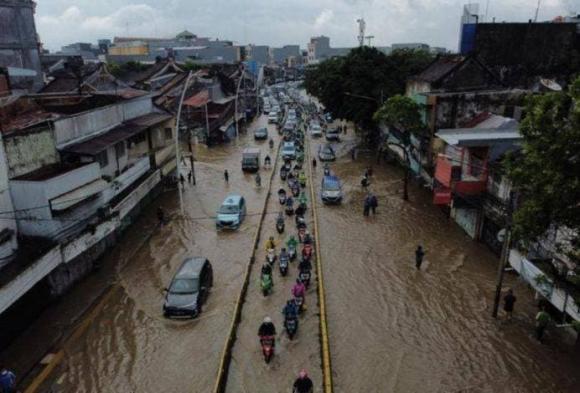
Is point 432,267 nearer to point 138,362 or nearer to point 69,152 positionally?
point 138,362

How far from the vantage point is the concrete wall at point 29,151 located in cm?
1853

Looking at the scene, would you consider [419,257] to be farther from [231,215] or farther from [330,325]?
[231,215]

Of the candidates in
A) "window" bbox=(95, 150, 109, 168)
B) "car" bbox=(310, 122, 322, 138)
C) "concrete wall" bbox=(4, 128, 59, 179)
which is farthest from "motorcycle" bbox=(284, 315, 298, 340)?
"car" bbox=(310, 122, 322, 138)

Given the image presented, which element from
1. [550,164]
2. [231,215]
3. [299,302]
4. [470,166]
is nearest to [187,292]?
[299,302]

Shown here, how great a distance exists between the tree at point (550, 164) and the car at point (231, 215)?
17525 millimetres

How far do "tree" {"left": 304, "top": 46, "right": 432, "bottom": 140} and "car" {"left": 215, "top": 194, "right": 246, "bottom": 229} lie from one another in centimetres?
2047

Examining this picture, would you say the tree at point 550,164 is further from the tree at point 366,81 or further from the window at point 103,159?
the tree at point 366,81

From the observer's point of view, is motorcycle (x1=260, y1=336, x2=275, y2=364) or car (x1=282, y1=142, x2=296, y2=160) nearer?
motorcycle (x1=260, y1=336, x2=275, y2=364)

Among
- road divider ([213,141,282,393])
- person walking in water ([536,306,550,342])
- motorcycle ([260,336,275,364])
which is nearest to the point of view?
road divider ([213,141,282,393])

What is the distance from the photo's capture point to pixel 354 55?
5075 cm

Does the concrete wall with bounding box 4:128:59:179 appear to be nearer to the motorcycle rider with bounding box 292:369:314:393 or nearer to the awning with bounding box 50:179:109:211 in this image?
the awning with bounding box 50:179:109:211

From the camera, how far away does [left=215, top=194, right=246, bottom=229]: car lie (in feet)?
92.3

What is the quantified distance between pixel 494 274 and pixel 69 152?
20.2 metres

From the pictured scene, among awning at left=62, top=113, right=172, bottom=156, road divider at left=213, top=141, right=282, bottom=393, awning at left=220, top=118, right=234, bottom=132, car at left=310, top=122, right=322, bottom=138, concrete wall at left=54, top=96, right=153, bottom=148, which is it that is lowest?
car at left=310, top=122, right=322, bottom=138
